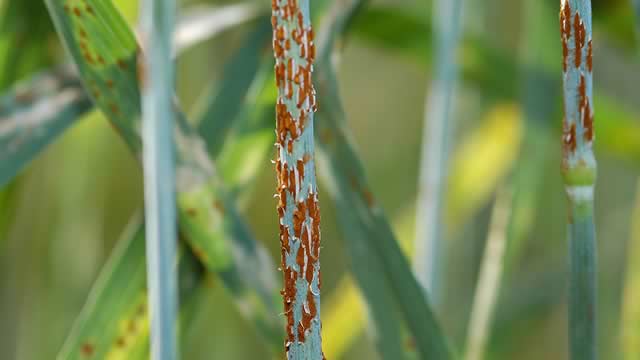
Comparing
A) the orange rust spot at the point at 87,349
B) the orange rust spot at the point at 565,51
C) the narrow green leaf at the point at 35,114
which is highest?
the narrow green leaf at the point at 35,114

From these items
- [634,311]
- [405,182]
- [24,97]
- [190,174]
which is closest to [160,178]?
[190,174]

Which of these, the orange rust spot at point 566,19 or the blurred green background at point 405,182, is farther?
the blurred green background at point 405,182

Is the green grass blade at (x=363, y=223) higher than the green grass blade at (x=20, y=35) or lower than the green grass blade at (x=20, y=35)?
lower

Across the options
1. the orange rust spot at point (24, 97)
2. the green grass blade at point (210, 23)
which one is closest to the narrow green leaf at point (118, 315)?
the orange rust spot at point (24, 97)

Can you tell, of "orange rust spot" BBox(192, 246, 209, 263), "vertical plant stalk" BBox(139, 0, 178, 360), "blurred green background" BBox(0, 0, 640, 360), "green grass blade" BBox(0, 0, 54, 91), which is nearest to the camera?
"vertical plant stalk" BBox(139, 0, 178, 360)

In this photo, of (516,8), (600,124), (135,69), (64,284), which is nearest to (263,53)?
(135,69)

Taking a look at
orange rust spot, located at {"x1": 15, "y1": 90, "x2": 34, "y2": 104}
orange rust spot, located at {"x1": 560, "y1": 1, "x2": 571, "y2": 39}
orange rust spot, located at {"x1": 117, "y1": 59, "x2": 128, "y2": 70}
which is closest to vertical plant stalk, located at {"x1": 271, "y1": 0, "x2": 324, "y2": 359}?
orange rust spot, located at {"x1": 560, "y1": 1, "x2": 571, "y2": 39}

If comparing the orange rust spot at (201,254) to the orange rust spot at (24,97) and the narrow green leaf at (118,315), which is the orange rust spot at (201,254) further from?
the orange rust spot at (24,97)

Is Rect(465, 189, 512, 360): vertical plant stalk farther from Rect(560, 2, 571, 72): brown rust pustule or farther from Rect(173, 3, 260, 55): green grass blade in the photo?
Rect(560, 2, 571, 72): brown rust pustule
